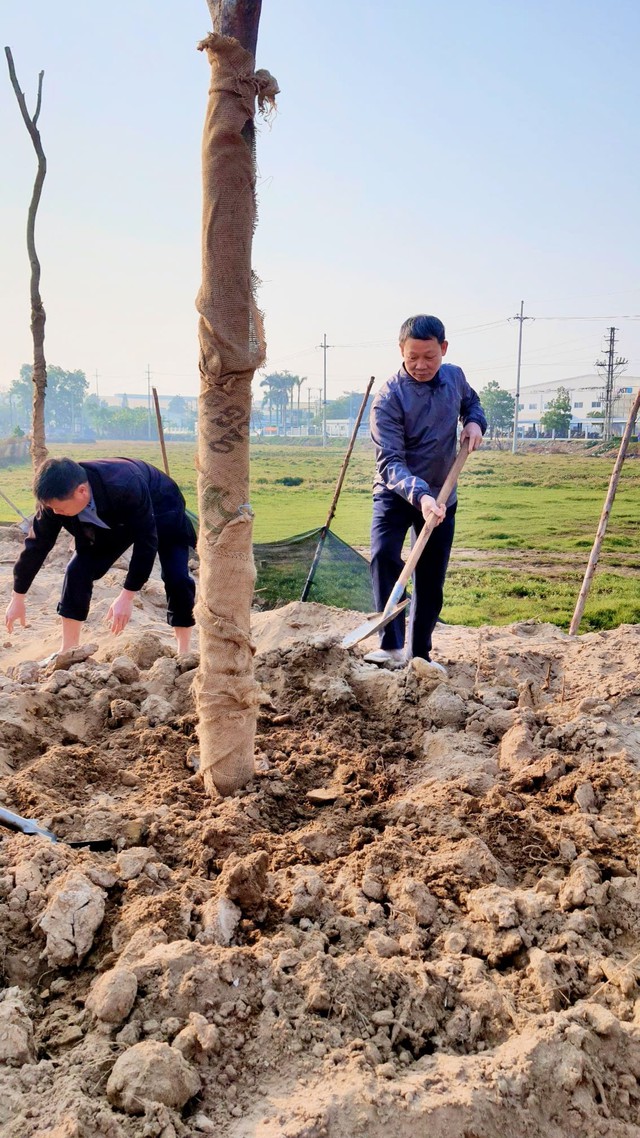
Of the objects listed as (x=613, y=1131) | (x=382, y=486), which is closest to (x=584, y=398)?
(x=382, y=486)

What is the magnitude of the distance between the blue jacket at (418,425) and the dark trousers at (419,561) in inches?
4.6

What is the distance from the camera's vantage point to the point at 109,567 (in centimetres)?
435

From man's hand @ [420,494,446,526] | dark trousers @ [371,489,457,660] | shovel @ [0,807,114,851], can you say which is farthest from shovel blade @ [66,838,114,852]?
dark trousers @ [371,489,457,660]

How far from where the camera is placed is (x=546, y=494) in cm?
1255

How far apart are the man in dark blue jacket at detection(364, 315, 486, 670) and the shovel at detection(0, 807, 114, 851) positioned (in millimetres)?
1960

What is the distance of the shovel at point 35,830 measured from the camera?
244cm

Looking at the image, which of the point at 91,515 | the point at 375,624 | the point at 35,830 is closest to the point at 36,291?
the point at 91,515

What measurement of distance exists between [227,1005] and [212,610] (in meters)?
1.31

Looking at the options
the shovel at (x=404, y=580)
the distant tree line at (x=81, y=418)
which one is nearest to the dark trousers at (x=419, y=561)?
the shovel at (x=404, y=580)

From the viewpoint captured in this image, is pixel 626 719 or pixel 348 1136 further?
pixel 626 719

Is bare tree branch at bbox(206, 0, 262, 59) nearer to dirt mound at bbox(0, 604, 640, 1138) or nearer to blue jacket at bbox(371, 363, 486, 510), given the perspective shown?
blue jacket at bbox(371, 363, 486, 510)

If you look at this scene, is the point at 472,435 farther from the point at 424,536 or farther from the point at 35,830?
the point at 35,830

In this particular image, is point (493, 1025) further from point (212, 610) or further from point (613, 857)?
point (212, 610)

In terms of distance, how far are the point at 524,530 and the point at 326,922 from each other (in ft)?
31.4
